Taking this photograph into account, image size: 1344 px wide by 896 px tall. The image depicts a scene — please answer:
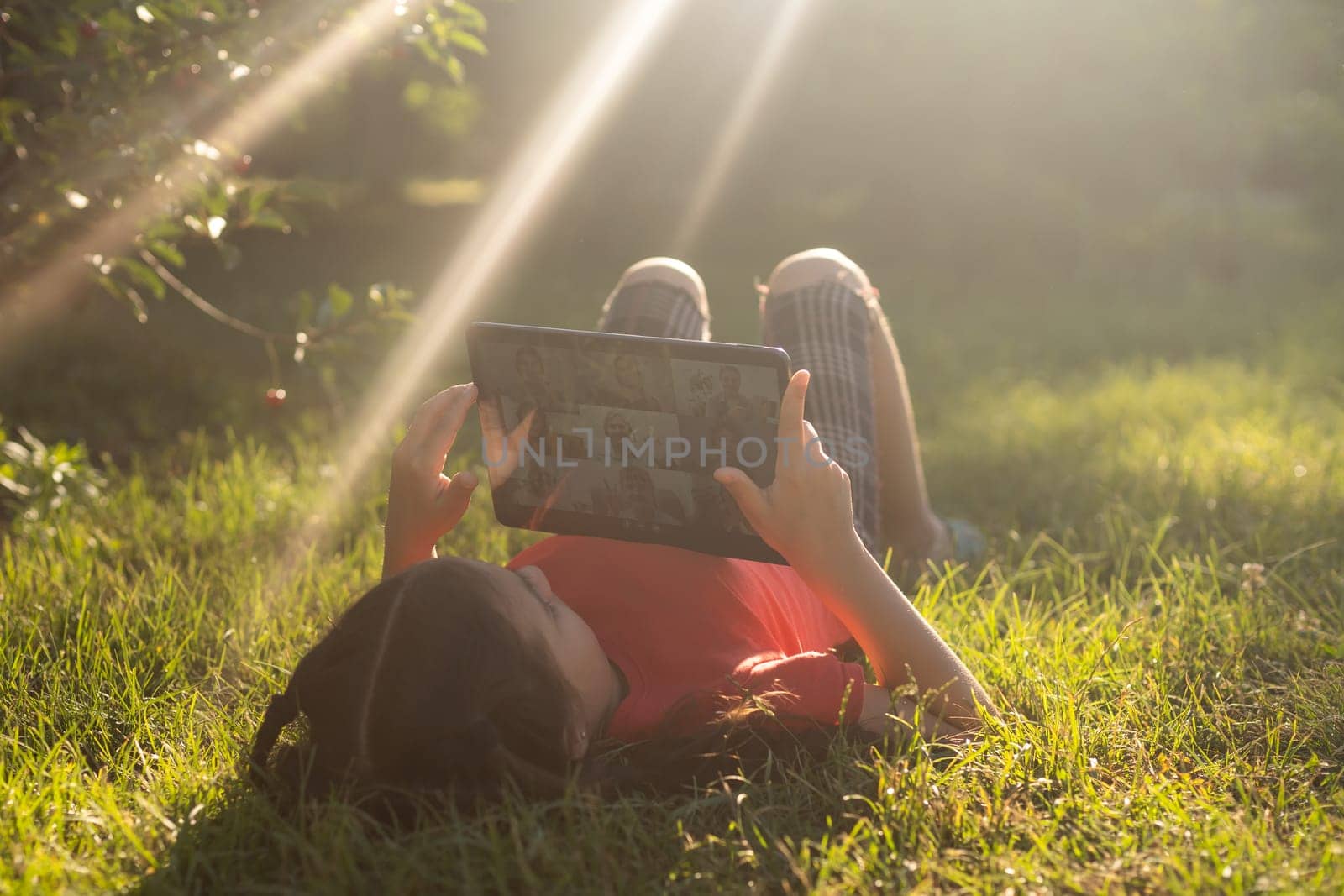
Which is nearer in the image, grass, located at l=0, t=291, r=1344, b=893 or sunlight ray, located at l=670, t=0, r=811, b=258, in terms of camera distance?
grass, located at l=0, t=291, r=1344, b=893

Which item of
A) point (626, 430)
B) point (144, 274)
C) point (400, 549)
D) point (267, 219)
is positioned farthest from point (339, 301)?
point (626, 430)

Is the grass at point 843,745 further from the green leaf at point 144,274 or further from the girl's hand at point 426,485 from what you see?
the green leaf at point 144,274

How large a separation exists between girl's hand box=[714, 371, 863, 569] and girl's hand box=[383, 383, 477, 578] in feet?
1.62

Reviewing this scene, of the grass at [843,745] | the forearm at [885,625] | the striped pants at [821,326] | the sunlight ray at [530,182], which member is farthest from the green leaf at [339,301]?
the sunlight ray at [530,182]

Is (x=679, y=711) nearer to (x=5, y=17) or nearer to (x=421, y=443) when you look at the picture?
(x=421, y=443)

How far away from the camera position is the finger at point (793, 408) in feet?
→ 5.21

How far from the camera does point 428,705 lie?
141cm

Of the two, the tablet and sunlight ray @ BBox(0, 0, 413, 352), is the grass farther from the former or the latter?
sunlight ray @ BBox(0, 0, 413, 352)

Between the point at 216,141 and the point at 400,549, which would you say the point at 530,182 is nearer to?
the point at 216,141

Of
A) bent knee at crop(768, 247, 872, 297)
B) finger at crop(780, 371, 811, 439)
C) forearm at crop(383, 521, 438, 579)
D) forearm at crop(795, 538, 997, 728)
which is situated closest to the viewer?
finger at crop(780, 371, 811, 439)

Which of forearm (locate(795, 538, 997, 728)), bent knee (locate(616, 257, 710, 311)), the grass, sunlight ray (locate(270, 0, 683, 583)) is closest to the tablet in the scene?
forearm (locate(795, 538, 997, 728))

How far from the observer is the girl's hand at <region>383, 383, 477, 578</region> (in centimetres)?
181

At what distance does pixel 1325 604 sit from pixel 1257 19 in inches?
288

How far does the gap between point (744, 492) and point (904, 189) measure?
8098mm
